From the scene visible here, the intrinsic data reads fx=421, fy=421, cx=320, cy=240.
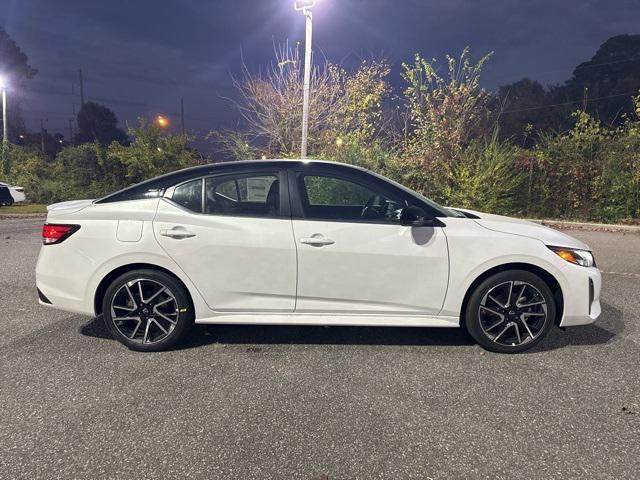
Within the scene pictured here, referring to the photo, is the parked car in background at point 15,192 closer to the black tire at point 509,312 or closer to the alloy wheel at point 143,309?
the alloy wheel at point 143,309

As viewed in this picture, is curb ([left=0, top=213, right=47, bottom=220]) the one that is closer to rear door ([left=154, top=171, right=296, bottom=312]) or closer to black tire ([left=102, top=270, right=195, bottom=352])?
black tire ([left=102, top=270, right=195, bottom=352])

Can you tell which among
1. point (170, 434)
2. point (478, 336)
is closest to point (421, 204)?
point (478, 336)

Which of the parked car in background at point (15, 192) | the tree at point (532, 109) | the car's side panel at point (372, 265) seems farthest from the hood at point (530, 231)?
the tree at point (532, 109)

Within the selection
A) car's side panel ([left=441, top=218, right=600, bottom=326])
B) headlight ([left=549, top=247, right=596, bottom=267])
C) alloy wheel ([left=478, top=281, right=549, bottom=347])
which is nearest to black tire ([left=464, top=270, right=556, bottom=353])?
alloy wheel ([left=478, top=281, right=549, bottom=347])

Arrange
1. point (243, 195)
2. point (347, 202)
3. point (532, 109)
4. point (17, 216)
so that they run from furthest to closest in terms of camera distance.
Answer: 1. point (532, 109)
2. point (17, 216)
3. point (347, 202)
4. point (243, 195)

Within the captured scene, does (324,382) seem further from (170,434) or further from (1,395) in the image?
(1,395)

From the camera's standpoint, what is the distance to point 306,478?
202cm

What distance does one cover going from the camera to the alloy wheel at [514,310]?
129 inches

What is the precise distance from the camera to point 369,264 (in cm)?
321

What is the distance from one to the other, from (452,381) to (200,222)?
7.17 ft

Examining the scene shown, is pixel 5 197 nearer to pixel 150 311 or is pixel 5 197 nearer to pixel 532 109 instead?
pixel 150 311

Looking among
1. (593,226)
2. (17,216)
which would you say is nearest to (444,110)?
(593,226)

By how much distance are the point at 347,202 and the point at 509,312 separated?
1.66 metres

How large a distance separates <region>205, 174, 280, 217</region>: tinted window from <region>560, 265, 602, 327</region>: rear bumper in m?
2.34
